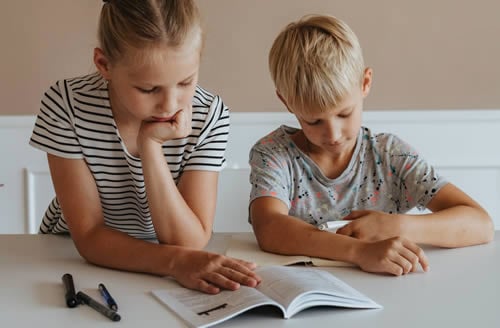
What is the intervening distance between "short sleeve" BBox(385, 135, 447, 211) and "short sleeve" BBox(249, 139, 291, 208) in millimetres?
238

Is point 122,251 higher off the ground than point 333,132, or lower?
lower

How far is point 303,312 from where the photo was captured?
3.70ft

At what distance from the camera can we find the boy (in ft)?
4.70

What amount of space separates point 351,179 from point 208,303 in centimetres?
66

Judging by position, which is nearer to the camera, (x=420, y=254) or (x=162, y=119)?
(x=420, y=254)

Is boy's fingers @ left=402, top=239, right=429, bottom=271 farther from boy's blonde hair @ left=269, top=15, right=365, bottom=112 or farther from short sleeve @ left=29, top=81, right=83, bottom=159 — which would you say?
short sleeve @ left=29, top=81, right=83, bottom=159

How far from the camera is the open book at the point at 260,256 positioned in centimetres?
138

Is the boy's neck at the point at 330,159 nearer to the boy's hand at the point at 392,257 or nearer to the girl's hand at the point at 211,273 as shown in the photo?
the boy's hand at the point at 392,257

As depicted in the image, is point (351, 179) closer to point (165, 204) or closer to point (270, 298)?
point (165, 204)

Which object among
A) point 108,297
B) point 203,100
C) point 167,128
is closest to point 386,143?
point 203,100

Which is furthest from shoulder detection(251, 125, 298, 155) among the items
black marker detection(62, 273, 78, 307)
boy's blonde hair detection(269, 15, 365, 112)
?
black marker detection(62, 273, 78, 307)

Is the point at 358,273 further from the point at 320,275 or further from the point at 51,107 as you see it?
the point at 51,107

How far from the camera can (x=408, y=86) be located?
8.79 ft

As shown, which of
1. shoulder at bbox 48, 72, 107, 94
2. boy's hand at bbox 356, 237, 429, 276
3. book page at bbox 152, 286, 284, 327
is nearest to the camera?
book page at bbox 152, 286, 284, 327
